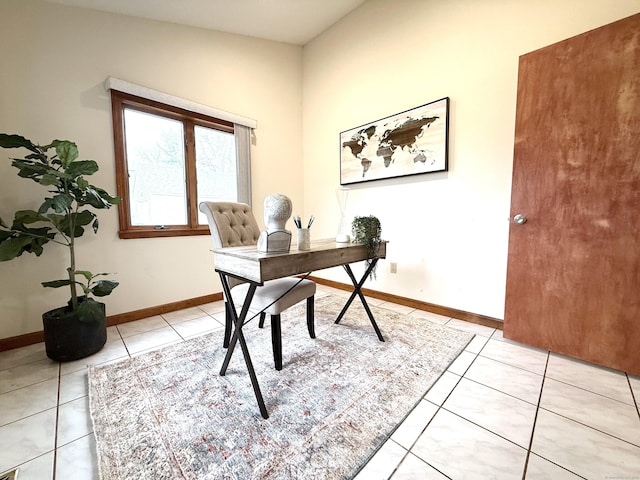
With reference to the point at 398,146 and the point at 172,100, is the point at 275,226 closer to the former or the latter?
the point at 398,146

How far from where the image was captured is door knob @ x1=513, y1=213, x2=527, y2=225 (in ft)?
6.02

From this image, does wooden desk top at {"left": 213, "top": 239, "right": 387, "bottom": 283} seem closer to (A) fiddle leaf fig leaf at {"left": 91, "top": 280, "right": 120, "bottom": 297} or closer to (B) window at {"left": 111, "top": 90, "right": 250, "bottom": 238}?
(A) fiddle leaf fig leaf at {"left": 91, "top": 280, "right": 120, "bottom": 297}

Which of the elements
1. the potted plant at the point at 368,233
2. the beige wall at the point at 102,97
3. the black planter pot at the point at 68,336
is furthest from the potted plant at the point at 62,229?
the potted plant at the point at 368,233

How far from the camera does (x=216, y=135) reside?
115 inches

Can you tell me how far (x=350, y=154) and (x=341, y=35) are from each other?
143 centimetres

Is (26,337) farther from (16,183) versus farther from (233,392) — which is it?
(233,392)

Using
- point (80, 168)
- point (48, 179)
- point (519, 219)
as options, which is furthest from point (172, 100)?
point (519, 219)

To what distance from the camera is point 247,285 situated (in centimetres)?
169

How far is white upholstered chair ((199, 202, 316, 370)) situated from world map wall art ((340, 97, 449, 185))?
1512mm

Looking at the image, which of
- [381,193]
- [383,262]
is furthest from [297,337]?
[381,193]

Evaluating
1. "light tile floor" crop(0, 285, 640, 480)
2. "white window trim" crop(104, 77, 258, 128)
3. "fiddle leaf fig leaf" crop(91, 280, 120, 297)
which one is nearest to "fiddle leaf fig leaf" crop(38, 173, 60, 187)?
"fiddle leaf fig leaf" crop(91, 280, 120, 297)

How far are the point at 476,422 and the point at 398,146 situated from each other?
2.28 m

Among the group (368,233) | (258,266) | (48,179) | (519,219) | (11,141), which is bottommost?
(258,266)

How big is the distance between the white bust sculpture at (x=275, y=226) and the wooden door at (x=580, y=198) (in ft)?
5.52
